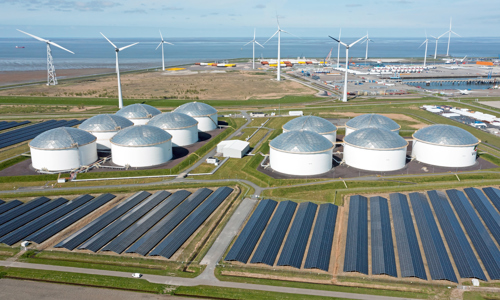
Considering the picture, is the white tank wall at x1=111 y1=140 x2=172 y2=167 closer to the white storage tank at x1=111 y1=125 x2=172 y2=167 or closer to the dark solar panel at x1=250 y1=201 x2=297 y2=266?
the white storage tank at x1=111 y1=125 x2=172 y2=167

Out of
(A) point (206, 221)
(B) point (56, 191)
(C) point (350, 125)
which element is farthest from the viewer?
(C) point (350, 125)

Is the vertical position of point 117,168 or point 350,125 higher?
point 350,125

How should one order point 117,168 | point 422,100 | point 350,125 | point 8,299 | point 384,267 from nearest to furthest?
point 8,299, point 384,267, point 117,168, point 350,125, point 422,100

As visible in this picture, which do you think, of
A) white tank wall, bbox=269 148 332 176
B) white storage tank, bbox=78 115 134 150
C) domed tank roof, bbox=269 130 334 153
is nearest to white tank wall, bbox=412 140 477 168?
domed tank roof, bbox=269 130 334 153

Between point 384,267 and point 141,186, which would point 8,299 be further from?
point 384,267

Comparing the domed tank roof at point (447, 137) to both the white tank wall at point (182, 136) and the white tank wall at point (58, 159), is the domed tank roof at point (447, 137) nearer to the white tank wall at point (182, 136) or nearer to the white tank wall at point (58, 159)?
the white tank wall at point (182, 136)

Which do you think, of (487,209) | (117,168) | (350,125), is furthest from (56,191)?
(487,209)

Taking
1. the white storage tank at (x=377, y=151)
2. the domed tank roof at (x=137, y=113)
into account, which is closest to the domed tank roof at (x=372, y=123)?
the white storage tank at (x=377, y=151)
